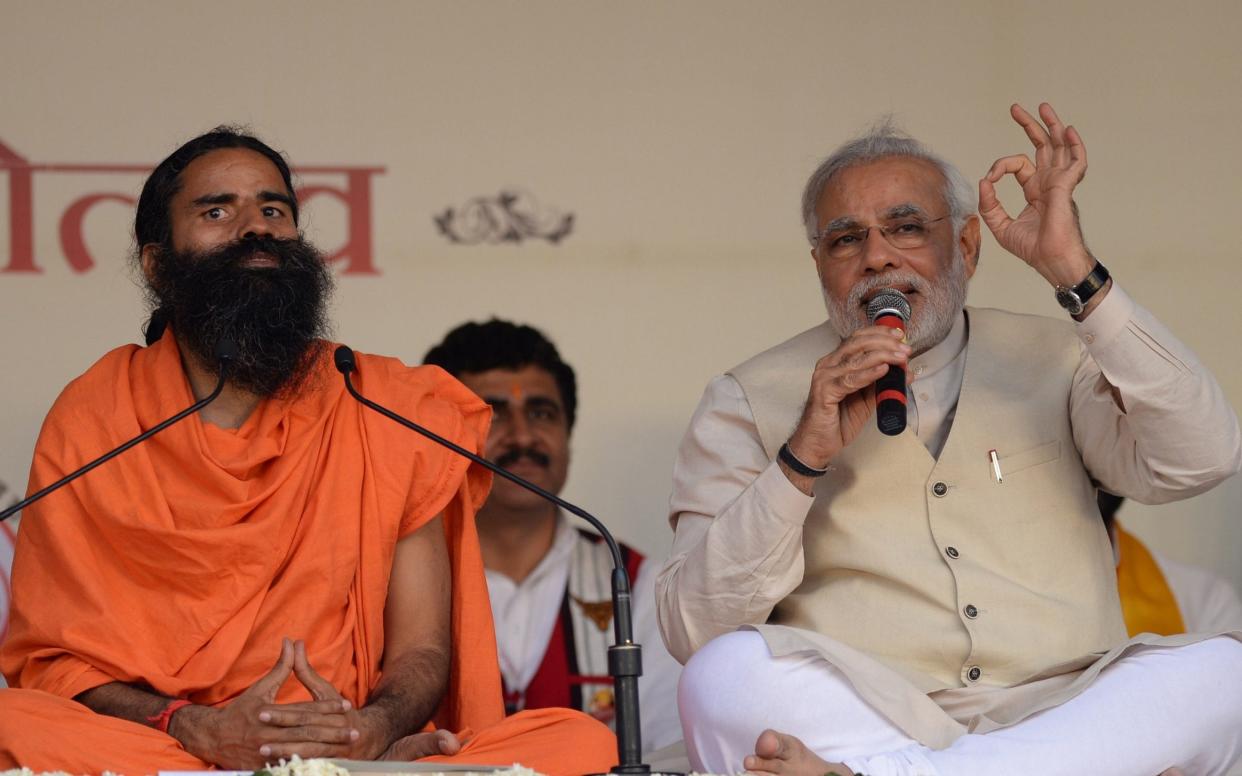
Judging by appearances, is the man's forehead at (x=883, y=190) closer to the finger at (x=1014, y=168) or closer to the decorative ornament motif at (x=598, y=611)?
the finger at (x=1014, y=168)

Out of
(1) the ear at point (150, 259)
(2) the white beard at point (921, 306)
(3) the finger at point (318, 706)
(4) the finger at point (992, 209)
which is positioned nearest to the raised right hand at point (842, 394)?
(2) the white beard at point (921, 306)

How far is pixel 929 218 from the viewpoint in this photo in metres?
3.94

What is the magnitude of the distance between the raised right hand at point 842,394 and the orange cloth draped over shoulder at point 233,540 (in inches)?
24.8

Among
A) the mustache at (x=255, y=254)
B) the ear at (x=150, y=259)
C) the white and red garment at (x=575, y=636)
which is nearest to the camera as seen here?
the mustache at (x=255, y=254)

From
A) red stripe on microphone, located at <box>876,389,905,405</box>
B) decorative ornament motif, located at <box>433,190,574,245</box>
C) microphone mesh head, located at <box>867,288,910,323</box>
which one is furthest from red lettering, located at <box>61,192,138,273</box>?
red stripe on microphone, located at <box>876,389,905,405</box>

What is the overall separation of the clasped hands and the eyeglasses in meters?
1.23

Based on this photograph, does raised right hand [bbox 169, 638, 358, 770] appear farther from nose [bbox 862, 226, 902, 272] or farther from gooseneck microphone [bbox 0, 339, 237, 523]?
nose [bbox 862, 226, 902, 272]

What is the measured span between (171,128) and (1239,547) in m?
3.17

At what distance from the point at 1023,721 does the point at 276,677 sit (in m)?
1.32

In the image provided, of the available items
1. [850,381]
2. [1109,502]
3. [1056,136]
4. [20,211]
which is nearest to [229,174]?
[20,211]

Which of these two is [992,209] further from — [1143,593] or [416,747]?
[1143,593]

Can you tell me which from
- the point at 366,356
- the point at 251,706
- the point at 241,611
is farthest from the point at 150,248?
the point at 251,706

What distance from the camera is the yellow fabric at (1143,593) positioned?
209 inches

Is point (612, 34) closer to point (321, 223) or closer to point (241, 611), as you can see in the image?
point (321, 223)
